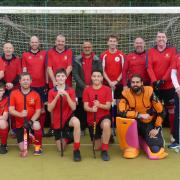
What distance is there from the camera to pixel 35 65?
540 cm

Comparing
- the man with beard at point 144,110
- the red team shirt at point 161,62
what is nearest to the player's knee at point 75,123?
the man with beard at point 144,110

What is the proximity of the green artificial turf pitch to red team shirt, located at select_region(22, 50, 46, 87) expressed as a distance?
3.06 feet

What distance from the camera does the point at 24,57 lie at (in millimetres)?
5430

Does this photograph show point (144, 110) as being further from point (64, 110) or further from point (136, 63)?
point (64, 110)

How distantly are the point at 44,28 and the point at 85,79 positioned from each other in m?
1.83

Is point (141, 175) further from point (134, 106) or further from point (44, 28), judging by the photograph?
point (44, 28)

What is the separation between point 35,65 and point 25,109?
2.42 ft

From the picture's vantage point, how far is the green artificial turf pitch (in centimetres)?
417

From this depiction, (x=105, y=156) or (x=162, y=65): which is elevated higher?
(x=162, y=65)

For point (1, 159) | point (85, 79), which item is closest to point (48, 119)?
point (85, 79)

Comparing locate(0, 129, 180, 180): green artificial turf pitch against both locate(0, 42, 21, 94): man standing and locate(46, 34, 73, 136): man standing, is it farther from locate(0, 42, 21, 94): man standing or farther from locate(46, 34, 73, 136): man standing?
locate(46, 34, 73, 136): man standing

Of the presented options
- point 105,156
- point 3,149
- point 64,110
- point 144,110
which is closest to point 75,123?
point 64,110

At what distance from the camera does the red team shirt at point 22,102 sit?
4898 mm

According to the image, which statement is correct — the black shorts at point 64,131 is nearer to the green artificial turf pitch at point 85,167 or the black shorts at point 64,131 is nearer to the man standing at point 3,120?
the green artificial turf pitch at point 85,167
